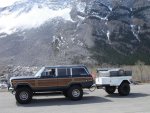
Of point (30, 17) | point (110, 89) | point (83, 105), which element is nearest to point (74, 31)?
point (30, 17)

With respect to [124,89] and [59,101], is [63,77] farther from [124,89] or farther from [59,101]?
[124,89]

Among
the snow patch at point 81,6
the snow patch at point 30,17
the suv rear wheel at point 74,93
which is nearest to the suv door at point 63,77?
the suv rear wheel at point 74,93

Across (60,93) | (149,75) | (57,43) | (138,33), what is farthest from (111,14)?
(60,93)

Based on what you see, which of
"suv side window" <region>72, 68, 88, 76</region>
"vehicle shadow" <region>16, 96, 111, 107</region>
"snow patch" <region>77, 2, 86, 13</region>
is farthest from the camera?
"snow patch" <region>77, 2, 86, 13</region>

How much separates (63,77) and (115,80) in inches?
153

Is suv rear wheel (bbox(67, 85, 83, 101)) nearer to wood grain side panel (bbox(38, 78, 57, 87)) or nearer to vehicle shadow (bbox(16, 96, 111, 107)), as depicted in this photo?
vehicle shadow (bbox(16, 96, 111, 107))

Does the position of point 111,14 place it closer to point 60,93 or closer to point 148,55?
point 148,55

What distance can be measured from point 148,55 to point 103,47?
13942 millimetres

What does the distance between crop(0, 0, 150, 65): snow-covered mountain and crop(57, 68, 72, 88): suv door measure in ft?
230

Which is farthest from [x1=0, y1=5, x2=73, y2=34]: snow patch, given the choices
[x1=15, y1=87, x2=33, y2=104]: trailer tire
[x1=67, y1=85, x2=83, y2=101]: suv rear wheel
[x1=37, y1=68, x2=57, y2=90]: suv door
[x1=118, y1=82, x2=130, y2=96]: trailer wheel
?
[x1=15, y1=87, x2=33, y2=104]: trailer tire

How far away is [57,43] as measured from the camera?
116 m

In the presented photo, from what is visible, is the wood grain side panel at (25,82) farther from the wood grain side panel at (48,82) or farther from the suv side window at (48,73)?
the suv side window at (48,73)

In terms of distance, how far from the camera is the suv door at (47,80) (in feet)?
74.0

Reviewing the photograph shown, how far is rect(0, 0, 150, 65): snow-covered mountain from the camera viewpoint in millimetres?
106125
